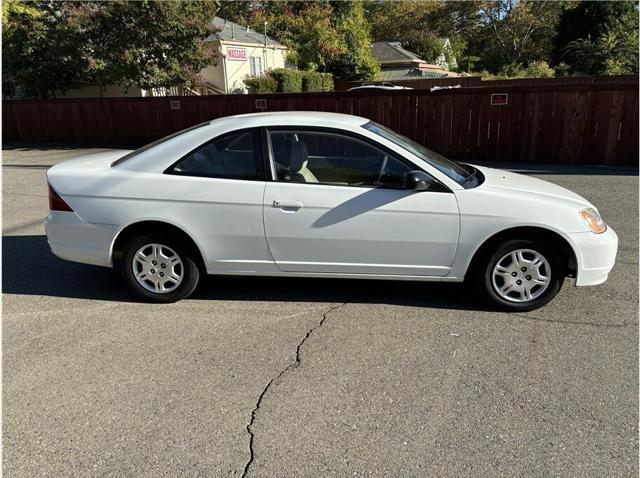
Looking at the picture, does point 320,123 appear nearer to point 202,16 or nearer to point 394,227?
point 394,227

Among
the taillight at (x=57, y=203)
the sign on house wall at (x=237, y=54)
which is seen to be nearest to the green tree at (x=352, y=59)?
the sign on house wall at (x=237, y=54)

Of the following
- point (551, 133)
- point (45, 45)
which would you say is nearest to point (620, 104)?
point (551, 133)

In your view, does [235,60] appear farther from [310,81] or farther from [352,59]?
[352,59]

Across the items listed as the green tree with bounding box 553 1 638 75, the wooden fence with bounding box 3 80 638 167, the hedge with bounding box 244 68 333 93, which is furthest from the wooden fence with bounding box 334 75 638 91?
the wooden fence with bounding box 3 80 638 167

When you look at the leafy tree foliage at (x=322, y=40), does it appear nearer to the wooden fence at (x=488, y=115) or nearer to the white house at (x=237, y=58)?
the white house at (x=237, y=58)

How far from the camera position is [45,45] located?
21.3 meters

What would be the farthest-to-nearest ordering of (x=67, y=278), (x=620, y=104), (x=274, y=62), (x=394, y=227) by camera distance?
1. (x=274, y=62)
2. (x=620, y=104)
3. (x=67, y=278)
4. (x=394, y=227)


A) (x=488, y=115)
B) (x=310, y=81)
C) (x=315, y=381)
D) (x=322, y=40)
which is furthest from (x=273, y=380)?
(x=322, y=40)

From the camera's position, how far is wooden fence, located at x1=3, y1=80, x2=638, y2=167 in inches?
448

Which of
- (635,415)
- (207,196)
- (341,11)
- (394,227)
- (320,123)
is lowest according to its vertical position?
(635,415)

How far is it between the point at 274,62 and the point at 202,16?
1726 cm

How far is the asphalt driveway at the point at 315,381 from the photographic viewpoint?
8.67 ft

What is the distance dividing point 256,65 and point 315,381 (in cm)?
3417

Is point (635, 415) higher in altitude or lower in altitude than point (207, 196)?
lower
